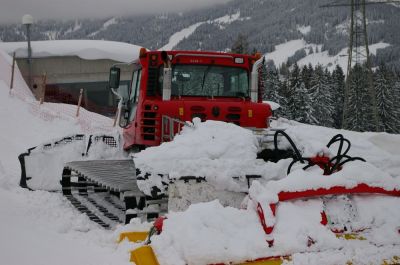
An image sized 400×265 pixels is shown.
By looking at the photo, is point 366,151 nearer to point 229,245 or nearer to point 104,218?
point 104,218

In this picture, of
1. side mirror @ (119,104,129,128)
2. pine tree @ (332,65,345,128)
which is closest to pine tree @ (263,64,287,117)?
pine tree @ (332,65,345,128)

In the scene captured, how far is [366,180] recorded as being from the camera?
13.7ft

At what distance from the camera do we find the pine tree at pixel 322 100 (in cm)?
5588

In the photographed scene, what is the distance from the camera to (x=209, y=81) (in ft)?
28.7

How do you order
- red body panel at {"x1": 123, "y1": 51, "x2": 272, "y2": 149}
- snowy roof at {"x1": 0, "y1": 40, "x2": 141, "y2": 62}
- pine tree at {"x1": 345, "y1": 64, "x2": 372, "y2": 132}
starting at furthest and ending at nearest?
pine tree at {"x1": 345, "y1": 64, "x2": 372, "y2": 132}
snowy roof at {"x1": 0, "y1": 40, "x2": 141, "y2": 62}
red body panel at {"x1": 123, "y1": 51, "x2": 272, "y2": 149}

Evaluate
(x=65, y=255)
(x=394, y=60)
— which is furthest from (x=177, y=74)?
(x=394, y=60)

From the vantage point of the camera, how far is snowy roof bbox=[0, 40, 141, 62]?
33188mm

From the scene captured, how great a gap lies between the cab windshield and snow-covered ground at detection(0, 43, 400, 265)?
7.25ft

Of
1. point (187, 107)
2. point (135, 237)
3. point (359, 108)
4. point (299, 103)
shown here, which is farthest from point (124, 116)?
point (299, 103)

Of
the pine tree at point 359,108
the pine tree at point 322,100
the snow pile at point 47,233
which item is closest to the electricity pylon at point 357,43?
the pine tree at point 359,108

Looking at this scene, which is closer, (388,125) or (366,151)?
(366,151)

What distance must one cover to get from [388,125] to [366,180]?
47.8 metres

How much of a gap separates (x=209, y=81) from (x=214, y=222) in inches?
205

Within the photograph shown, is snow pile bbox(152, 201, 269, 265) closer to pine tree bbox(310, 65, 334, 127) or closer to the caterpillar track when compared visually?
the caterpillar track
